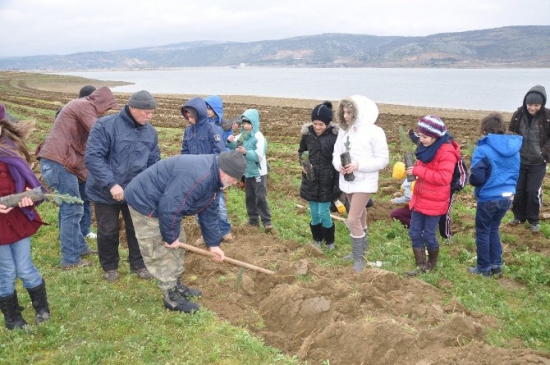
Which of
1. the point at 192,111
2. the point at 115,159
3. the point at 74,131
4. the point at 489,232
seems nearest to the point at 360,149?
the point at 489,232

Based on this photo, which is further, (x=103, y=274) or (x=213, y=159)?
(x=103, y=274)

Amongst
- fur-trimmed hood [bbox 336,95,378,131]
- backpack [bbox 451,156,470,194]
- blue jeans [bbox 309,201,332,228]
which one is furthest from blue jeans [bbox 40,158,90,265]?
backpack [bbox 451,156,470,194]

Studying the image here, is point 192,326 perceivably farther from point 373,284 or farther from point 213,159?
point 373,284

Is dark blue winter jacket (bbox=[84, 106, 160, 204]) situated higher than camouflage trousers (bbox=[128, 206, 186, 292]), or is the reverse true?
dark blue winter jacket (bbox=[84, 106, 160, 204])

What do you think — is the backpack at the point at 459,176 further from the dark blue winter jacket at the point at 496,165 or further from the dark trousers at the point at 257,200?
the dark trousers at the point at 257,200

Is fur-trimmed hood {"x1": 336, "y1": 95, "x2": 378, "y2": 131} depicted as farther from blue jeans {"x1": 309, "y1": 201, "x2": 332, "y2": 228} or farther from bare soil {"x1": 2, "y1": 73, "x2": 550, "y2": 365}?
bare soil {"x1": 2, "y1": 73, "x2": 550, "y2": 365}

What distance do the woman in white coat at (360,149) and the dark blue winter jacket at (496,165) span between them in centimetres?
123

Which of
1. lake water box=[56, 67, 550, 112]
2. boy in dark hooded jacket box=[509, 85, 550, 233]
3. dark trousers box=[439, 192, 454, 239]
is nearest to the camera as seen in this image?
dark trousers box=[439, 192, 454, 239]

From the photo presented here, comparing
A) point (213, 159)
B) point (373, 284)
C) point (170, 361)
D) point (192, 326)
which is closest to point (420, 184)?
point (373, 284)

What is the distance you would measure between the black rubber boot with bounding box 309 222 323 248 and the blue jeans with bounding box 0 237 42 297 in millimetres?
A: 4159

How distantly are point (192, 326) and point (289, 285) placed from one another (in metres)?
1.38

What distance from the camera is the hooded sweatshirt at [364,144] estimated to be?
5801 millimetres

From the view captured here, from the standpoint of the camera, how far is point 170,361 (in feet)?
13.1

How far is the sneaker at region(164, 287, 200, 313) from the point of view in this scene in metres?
4.88
